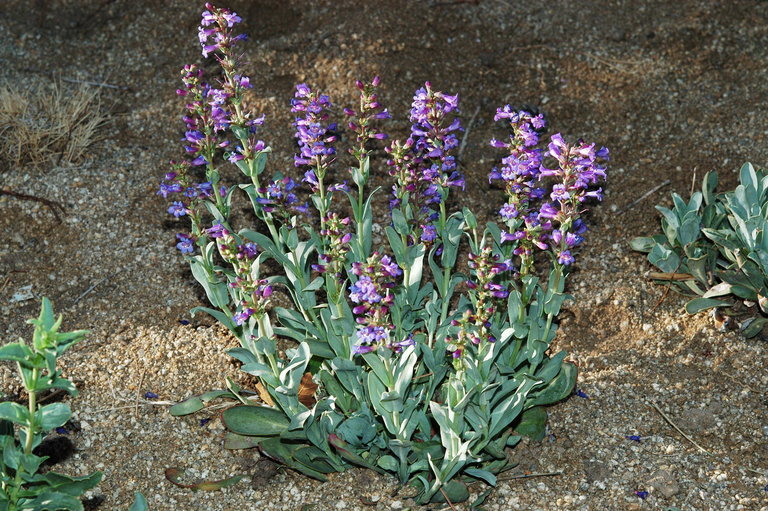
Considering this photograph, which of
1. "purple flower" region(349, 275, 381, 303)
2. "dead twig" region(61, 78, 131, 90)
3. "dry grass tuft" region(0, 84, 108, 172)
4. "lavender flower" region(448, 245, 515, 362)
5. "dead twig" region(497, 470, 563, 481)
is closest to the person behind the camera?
"purple flower" region(349, 275, 381, 303)

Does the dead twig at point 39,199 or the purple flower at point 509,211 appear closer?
the purple flower at point 509,211

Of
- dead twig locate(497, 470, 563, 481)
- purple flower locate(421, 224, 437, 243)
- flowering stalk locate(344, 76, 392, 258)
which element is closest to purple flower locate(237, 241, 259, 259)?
flowering stalk locate(344, 76, 392, 258)

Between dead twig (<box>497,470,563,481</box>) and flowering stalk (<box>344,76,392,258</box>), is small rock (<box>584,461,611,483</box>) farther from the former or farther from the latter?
flowering stalk (<box>344,76,392,258</box>)

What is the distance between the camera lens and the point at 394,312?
345 cm

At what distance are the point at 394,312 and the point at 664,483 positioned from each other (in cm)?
126

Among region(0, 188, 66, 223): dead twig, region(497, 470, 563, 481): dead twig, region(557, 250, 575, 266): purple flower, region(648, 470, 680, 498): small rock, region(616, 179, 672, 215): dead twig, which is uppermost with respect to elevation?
region(557, 250, 575, 266): purple flower

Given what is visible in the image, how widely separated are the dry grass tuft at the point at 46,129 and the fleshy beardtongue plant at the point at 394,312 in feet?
6.67

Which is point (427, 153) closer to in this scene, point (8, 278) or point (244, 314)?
point (244, 314)

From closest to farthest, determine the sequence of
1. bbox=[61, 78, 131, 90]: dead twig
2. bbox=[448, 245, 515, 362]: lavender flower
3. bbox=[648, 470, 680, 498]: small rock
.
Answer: bbox=[448, 245, 515, 362]: lavender flower, bbox=[648, 470, 680, 498]: small rock, bbox=[61, 78, 131, 90]: dead twig

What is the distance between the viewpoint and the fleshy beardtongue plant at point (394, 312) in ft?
10.2

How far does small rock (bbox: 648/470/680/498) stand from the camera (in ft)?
11.0

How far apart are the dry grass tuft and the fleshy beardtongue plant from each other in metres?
2.03

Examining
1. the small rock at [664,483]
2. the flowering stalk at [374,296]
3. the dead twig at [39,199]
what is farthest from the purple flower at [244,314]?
the dead twig at [39,199]

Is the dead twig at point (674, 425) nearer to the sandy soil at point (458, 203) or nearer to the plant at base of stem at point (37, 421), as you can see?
the sandy soil at point (458, 203)
